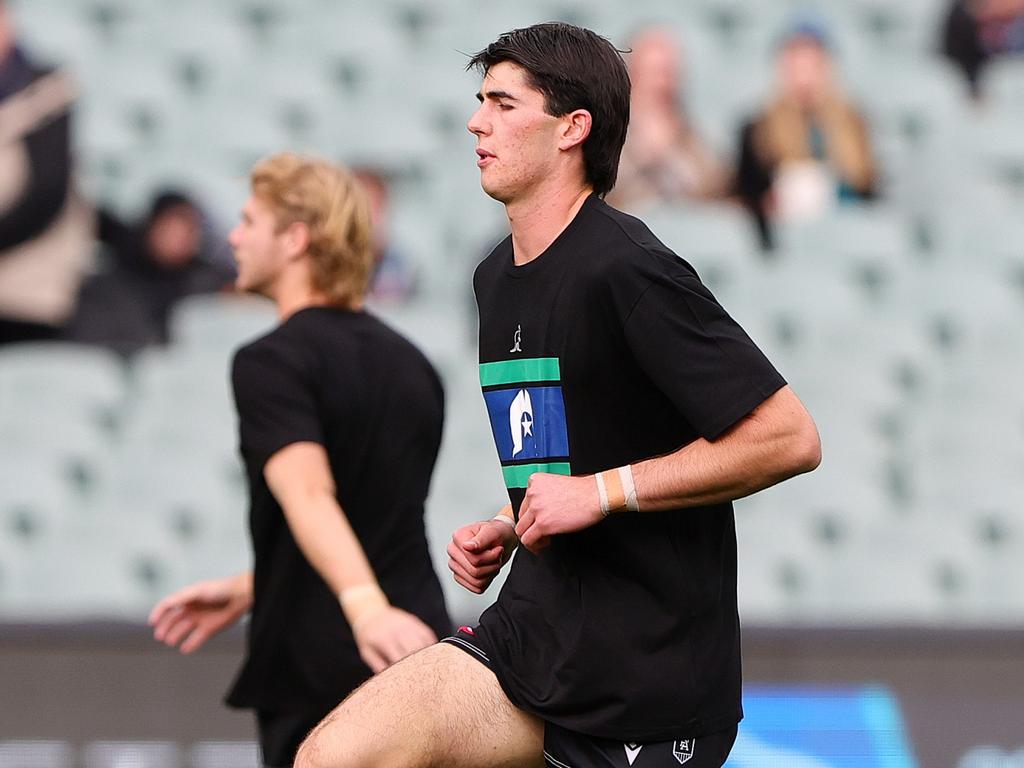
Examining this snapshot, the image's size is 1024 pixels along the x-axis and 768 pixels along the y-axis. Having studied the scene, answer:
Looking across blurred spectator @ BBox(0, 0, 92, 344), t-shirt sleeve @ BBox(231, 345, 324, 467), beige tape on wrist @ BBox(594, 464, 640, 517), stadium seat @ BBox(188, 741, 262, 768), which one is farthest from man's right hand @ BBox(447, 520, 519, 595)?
blurred spectator @ BBox(0, 0, 92, 344)

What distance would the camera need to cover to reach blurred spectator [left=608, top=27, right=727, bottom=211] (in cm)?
764

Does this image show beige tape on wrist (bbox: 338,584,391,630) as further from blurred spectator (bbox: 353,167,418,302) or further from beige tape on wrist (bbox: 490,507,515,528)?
blurred spectator (bbox: 353,167,418,302)

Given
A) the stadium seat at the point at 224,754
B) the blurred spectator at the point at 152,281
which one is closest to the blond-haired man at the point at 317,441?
the stadium seat at the point at 224,754

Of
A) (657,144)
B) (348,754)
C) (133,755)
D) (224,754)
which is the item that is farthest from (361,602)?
(657,144)

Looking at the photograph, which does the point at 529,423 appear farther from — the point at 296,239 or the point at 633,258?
the point at 296,239

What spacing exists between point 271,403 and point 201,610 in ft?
2.34

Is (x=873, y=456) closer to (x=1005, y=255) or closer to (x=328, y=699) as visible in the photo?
(x=1005, y=255)

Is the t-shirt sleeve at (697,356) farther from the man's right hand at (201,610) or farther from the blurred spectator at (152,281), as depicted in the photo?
the blurred spectator at (152,281)

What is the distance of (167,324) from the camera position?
7.54m

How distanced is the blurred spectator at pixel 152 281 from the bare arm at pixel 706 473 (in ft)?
16.7

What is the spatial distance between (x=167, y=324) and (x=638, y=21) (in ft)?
9.70

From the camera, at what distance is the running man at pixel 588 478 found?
2695 millimetres

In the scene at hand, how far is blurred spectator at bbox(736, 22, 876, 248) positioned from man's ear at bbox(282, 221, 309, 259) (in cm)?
424

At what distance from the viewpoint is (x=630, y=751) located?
281 centimetres
